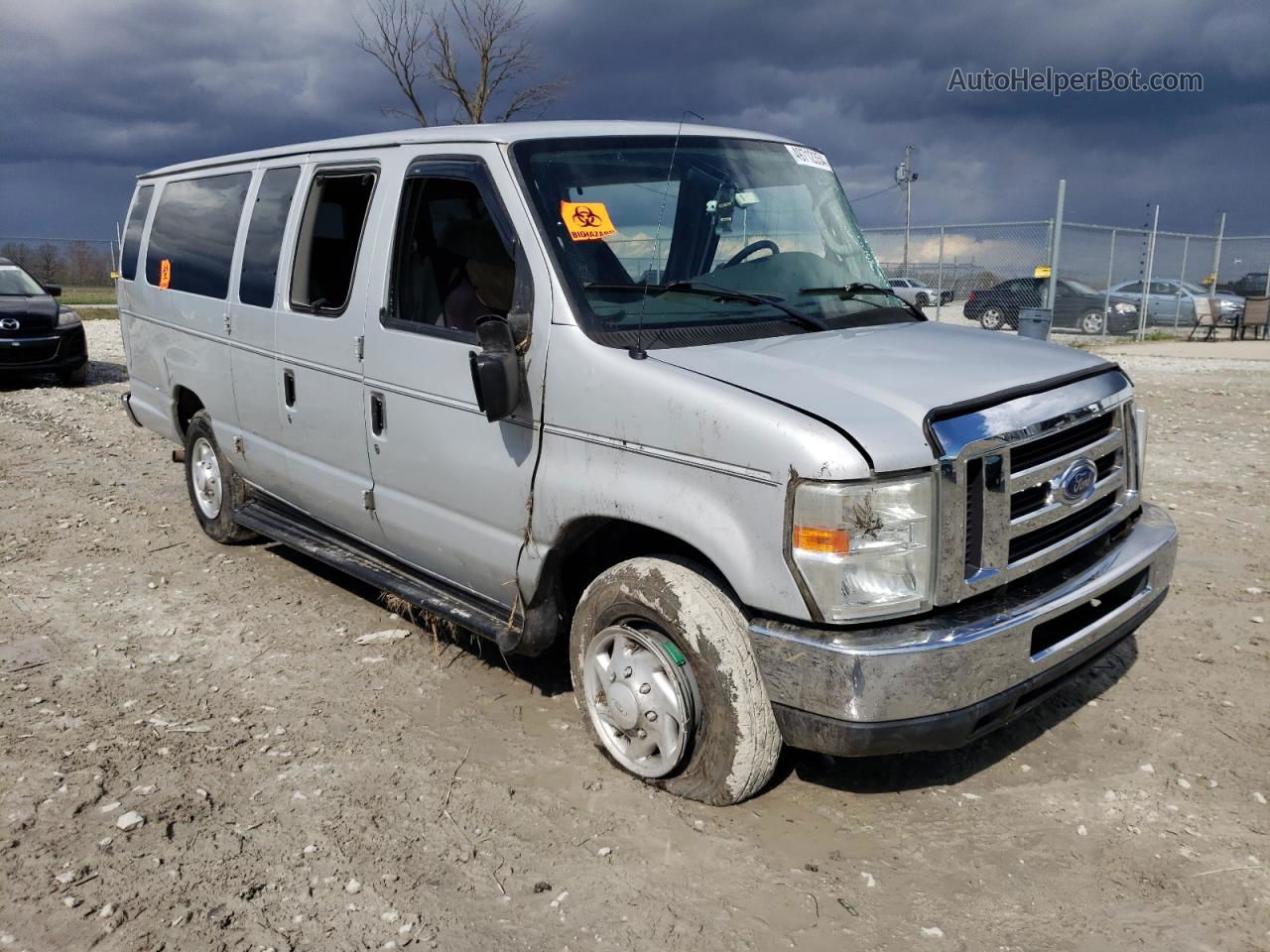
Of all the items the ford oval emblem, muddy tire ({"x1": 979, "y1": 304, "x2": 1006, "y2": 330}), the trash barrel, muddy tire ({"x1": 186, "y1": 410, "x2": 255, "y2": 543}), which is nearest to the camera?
the ford oval emblem

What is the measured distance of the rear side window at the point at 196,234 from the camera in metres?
5.60

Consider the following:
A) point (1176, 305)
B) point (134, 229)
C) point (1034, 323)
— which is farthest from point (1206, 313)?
point (134, 229)

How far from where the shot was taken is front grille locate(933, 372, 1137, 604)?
2922 millimetres

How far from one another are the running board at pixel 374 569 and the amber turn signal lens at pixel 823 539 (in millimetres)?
1427

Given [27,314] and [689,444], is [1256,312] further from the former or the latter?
[689,444]

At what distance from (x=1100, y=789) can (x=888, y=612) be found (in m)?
1.31

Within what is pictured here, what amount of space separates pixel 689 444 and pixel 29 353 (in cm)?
1258

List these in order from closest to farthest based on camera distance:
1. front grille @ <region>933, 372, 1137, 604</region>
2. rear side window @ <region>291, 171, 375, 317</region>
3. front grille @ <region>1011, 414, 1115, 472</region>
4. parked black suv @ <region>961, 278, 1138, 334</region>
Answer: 1. front grille @ <region>933, 372, 1137, 604</region>
2. front grille @ <region>1011, 414, 1115, 472</region>
3. rear side window @ <region>291, 171, 375, 317</region>
4. parked black suv @ <region>961, 278, 1138, 334</region>

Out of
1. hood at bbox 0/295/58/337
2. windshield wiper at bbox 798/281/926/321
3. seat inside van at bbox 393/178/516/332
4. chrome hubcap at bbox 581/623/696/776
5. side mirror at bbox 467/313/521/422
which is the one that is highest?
seat inside van at bbox 393/178/516/332

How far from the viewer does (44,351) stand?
13.0 metres

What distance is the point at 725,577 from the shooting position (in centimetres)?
315

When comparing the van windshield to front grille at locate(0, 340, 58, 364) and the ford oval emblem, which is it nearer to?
the ford oval emblem

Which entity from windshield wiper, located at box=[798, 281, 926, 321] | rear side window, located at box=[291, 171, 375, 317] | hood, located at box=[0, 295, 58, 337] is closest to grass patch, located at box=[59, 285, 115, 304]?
hood, located at box=[0, 295, 58, 337]

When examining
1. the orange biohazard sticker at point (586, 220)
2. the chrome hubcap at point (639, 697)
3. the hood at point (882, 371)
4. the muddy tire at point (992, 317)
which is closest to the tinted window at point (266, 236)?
the orange biohazard sticker at point (586, 220)
